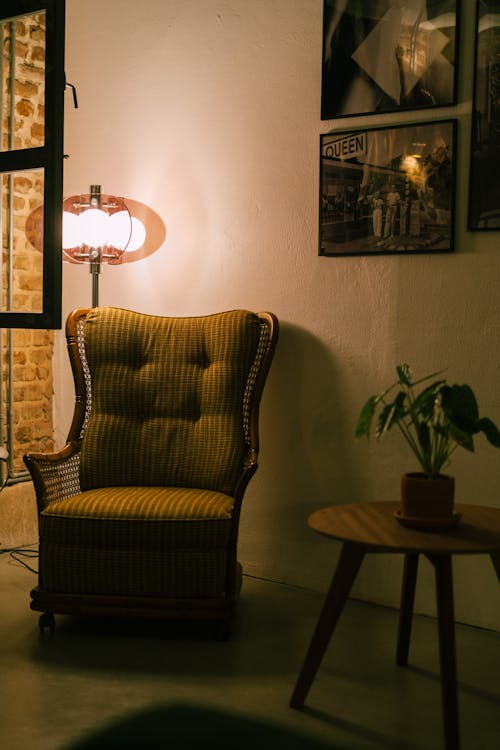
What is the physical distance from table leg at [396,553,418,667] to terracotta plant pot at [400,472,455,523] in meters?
0.38

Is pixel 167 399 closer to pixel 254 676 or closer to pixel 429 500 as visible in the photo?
pixel 254 676

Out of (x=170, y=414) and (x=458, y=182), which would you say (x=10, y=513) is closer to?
(x=170, y=414)

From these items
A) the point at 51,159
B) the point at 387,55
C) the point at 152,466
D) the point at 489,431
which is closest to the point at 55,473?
the point at 152,466

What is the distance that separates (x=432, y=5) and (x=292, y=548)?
2063 mm

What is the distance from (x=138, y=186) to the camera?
382 cm

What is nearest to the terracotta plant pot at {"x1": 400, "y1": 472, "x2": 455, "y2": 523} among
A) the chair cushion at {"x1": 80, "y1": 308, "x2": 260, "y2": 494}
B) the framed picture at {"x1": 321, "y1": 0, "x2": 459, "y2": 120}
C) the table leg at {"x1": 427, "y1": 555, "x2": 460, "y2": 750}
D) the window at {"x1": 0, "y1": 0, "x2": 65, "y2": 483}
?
the table leg at {"x1": 427, "y1": 555, "x2": 460, "y2": 750}

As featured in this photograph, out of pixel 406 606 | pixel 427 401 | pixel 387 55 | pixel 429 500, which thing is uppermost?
pixel 387 55

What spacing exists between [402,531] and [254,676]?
694 millimetres

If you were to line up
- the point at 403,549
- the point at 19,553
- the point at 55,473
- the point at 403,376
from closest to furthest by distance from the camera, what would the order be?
the point at 403,549
the point at 403,376
the point at 55,473
the point at 19,553

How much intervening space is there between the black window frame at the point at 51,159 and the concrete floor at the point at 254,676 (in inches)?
42.9

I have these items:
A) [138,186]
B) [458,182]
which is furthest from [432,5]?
[138,186]

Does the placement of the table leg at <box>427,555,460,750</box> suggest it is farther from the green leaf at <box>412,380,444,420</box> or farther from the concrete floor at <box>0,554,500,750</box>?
the green leaf at <box>412,380,444,420</box>

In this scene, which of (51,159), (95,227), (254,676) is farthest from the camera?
(95,227)

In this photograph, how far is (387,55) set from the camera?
3109 mm
